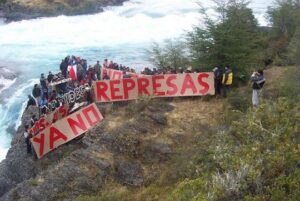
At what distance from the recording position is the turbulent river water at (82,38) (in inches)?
1503

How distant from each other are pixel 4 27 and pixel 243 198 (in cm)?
5469

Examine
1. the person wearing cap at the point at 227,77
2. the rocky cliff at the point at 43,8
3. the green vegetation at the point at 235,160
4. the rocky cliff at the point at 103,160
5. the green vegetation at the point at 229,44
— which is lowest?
the rocky cliff at the point at 103,160

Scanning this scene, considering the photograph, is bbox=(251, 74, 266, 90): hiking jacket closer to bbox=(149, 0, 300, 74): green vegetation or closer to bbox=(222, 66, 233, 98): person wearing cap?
bbox=(222, 66, 233, 98): person wearing cap

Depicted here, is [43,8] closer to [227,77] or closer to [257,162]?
[227,77]

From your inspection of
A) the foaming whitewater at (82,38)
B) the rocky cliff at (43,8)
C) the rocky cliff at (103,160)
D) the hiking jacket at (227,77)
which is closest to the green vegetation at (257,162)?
the rocky cliff at (103,160)

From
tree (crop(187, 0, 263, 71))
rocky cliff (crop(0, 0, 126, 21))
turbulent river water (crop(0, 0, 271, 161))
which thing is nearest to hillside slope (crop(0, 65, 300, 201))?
tree (crop(187, 0, 263, 71))

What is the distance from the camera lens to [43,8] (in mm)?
66562

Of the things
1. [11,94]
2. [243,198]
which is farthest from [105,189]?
[11,94]

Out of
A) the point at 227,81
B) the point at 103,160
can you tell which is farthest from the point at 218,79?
the point at 103,160

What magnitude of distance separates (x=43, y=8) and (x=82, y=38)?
1431 cm

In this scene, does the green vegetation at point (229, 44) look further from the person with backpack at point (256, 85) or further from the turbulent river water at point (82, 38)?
the turbulent river water at point (82, 38)

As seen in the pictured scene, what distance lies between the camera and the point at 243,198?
9938mm

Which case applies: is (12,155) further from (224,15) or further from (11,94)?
(11,94)

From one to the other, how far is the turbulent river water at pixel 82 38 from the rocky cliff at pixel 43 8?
5.18 feet
